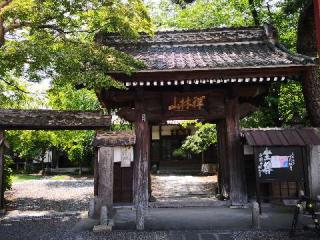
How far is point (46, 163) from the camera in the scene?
33.1 meters

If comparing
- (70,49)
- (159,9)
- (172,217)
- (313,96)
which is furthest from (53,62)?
(159,9)

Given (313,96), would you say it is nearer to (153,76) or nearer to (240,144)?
(240,144)

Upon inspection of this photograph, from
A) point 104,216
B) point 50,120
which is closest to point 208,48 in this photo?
point 50,120

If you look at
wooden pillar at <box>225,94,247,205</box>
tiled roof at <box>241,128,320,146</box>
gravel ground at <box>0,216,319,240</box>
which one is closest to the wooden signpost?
tiled roof at <box>241,128,320,146</box>

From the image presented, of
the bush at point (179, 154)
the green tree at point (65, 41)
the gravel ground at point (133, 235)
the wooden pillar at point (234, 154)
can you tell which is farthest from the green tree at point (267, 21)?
the bush at point (179, 154)

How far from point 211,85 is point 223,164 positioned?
124 inches

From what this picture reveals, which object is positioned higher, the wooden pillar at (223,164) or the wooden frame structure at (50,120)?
the wooden frame structure at (50,120)

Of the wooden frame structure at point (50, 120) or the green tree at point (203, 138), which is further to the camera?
the green tree at point (203, 138)

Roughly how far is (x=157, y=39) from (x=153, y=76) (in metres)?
4.20

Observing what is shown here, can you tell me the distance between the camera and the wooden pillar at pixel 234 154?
10.6 metres

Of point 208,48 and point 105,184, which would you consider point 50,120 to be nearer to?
point 105,184

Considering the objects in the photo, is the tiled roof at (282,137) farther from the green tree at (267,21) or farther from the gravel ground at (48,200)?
the gravel ground at (48,200)

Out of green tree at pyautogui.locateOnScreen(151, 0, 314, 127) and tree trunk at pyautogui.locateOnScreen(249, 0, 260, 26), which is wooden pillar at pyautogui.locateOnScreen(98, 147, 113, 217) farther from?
tree trunk at pyautogui.locateOnScreen(249, 0, 260, 26)

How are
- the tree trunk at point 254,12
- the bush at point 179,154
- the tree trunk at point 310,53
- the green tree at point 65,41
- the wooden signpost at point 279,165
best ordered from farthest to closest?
the bush at point 179,154 < the tree trunk at point 254,12 < the tree trunk at point 310,53 < the wooden signpost at point 279,165 < the green tree at point 65,41
